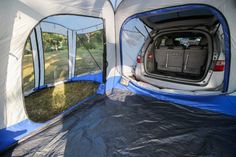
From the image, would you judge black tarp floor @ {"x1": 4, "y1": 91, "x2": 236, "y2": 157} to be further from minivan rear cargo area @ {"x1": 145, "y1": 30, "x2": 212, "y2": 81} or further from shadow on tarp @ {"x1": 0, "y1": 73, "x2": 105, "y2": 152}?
minivan rear cargo area @ {"x1": 145, "y1": 30, "x2": 212, "y2": 81}

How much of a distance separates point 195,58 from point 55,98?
3.02 m

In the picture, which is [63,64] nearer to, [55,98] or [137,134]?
[55,98]

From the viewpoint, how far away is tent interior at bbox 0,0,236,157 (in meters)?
1.84

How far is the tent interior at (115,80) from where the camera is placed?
1.84 metres

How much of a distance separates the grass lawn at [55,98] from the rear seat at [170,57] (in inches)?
65.2

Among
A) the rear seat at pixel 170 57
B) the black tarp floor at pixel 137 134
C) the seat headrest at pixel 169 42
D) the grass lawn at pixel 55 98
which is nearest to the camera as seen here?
the black tarp floor at pixel 137 134

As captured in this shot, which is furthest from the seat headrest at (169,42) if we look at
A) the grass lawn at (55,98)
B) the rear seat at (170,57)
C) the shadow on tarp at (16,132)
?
the shadow on tarp at (16,132)

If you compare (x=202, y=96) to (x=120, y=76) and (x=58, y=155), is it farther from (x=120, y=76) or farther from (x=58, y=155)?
(x=58, y=155)

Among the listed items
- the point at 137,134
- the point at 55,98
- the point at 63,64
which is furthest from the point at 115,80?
the point at 137,134

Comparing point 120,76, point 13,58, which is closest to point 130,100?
point 120,76

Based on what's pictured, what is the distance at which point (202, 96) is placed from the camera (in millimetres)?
2574

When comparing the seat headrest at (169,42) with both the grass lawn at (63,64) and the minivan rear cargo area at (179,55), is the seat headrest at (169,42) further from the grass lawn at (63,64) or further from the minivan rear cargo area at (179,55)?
the grass lawn at (63,64)

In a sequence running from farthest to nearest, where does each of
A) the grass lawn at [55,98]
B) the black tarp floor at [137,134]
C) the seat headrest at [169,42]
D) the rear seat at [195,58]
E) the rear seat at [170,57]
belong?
the seat headrest at [169,42], the rear seat at [170,57], the rear seat at [195,58], the grass lawn at [55,98], the black tarp floor at [137,134]

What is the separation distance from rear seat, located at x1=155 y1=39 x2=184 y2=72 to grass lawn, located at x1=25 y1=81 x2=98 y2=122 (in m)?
1.66
